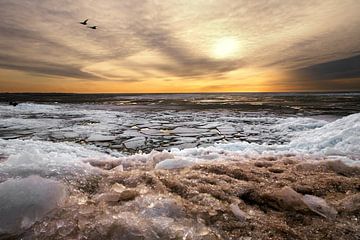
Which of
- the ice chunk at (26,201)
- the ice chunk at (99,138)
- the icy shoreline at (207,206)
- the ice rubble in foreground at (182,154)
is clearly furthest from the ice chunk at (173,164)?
the ice chunk at (99,138)

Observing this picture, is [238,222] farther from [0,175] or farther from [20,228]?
[0,175]

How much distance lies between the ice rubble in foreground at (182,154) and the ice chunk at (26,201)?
50 centimetres

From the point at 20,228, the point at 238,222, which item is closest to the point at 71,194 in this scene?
the point at 20,228

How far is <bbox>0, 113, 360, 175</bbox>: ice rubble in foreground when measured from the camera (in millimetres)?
3365

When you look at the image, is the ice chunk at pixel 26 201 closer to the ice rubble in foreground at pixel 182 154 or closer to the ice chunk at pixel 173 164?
the ice rubble in foreground at pixel 182 154

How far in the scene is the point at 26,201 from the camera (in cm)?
244

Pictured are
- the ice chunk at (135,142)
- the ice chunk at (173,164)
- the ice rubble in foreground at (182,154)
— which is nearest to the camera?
the ice rubble in foreground at (182,154)

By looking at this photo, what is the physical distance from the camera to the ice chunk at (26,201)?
2.23 meters

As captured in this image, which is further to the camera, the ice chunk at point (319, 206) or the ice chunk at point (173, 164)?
the ice chunk at point (173, 164)

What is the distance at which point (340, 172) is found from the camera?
3.79 m

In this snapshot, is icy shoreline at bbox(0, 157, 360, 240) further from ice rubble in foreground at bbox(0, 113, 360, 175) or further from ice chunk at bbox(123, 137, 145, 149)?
ice chunk at bbox(123, 137, 145, 149)

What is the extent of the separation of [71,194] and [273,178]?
2595 millimetres

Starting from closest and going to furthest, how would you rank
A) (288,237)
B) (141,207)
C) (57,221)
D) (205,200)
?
(288,237) → (57,221) → (141,207) → (205,200)

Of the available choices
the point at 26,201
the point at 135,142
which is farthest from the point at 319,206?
the point at 135,142
